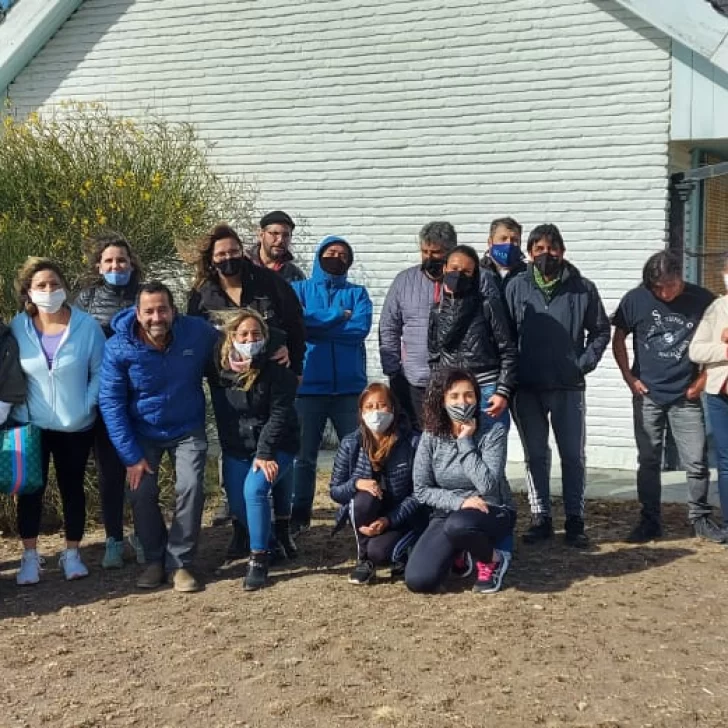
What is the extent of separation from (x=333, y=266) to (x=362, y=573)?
1862 millimetres

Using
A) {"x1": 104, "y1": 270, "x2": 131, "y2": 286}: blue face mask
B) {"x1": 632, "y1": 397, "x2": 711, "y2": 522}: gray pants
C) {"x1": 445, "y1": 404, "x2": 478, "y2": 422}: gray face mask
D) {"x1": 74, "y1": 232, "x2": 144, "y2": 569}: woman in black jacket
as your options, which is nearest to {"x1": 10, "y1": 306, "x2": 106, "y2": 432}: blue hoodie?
{"x1": 74, "y1": 232, "x2": 144, "y2": 569}: woman in black jacket

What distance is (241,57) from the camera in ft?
31.6

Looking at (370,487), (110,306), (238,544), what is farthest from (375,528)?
(110,306)

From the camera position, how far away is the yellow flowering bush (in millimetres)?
8211

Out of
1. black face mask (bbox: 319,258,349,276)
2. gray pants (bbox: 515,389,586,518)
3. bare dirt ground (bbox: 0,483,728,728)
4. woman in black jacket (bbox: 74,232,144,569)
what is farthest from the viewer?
black face mask (bbox: 319,258,349,276)

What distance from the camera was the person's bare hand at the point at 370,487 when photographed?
16.6ft

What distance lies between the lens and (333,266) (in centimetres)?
583

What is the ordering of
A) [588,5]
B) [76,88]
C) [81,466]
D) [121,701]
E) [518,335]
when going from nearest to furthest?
[121,701]
[81,466]
[518,335]
[588,5]
[76,88]

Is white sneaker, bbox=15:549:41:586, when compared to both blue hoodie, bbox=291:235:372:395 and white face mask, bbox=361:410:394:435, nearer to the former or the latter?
blue hoodie, bbox=291:235:372:395

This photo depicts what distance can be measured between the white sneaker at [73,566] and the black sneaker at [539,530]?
259 cm

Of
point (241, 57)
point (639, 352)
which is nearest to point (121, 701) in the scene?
point (639, 352)

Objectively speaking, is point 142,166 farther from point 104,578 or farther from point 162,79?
point 104,578

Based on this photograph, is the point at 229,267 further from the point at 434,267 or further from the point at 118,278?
the point at 434,267

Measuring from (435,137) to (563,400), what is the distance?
3908 millimetres
